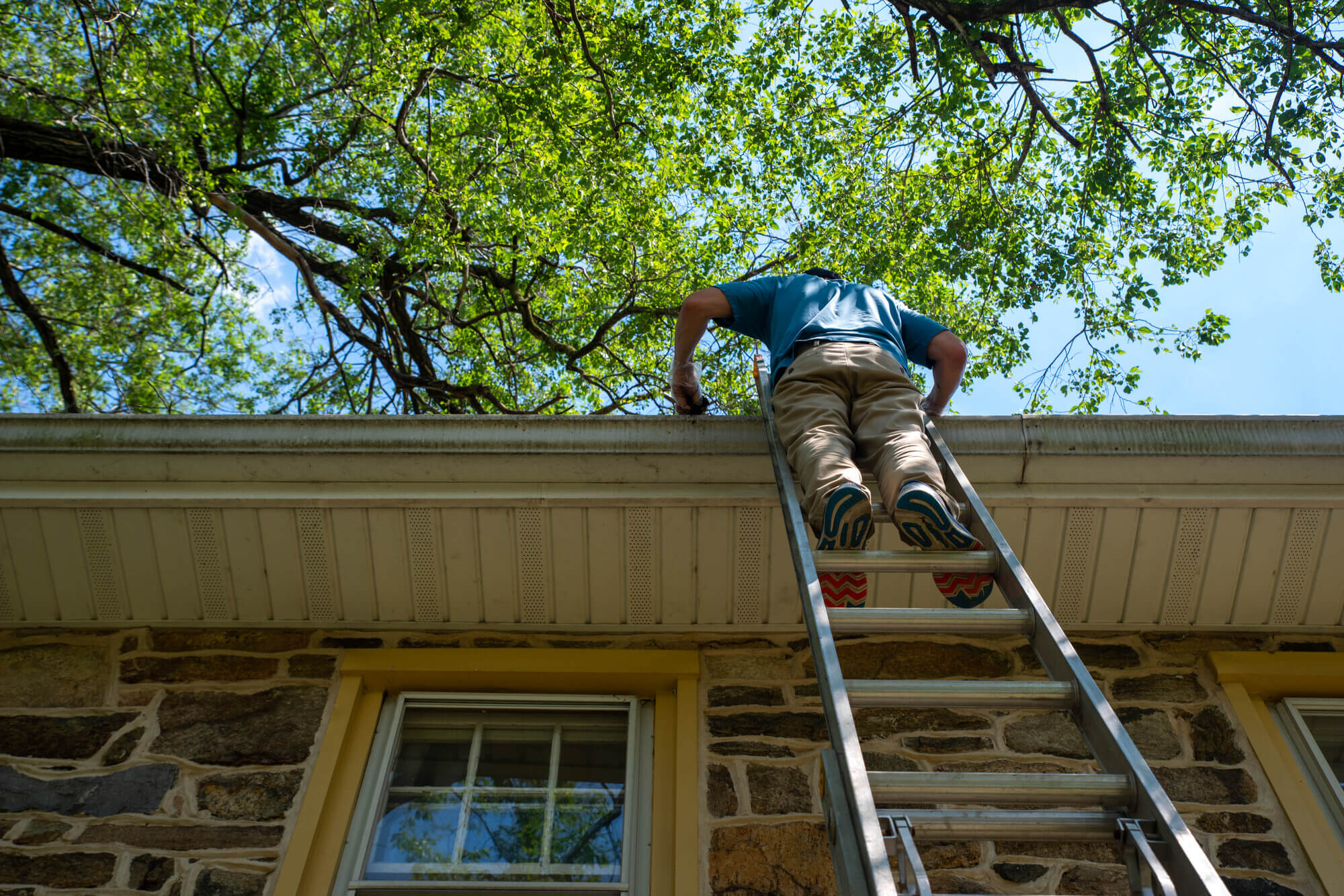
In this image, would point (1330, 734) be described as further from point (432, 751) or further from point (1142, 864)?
point (432, 751)

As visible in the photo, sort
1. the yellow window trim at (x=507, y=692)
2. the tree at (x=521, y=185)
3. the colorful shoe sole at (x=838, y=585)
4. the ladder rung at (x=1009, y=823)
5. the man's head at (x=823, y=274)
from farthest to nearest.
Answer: the tree at (x=521, y=185), the man's head at (x=823, y=274), the yellow window trim at (x=507, y=692), the colorful shoe sole at (x=838, y=585), the ladder rung at (x=1009, y=823)

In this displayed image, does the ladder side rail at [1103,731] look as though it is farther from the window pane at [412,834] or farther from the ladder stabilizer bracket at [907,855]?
the window pane at [412,834]

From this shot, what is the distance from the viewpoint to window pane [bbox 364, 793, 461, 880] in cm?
309

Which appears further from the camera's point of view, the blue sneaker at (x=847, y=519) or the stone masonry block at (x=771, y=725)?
the stone masonry block at (x=771, y=725)

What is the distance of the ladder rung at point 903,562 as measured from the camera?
238cm

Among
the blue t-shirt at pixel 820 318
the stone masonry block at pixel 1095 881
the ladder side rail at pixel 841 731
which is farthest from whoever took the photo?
the blue t-shirt at pixel 820 318

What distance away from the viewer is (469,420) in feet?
11.4

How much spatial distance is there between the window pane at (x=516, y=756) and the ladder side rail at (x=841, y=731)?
4.68 feet

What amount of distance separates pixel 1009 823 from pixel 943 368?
197cm

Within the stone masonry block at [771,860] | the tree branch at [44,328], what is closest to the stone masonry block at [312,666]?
the stone masonry block at [771,860]

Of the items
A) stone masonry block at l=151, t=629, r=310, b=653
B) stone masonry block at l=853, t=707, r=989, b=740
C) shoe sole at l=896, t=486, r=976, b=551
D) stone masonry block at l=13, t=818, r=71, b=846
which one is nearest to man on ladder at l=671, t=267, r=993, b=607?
shoe sole at l=896, t=486, r=976, b=551

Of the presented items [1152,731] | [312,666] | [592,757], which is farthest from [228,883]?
[1152,731]

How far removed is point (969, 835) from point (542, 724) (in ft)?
6.81

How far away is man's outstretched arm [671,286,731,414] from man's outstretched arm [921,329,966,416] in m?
0.77
